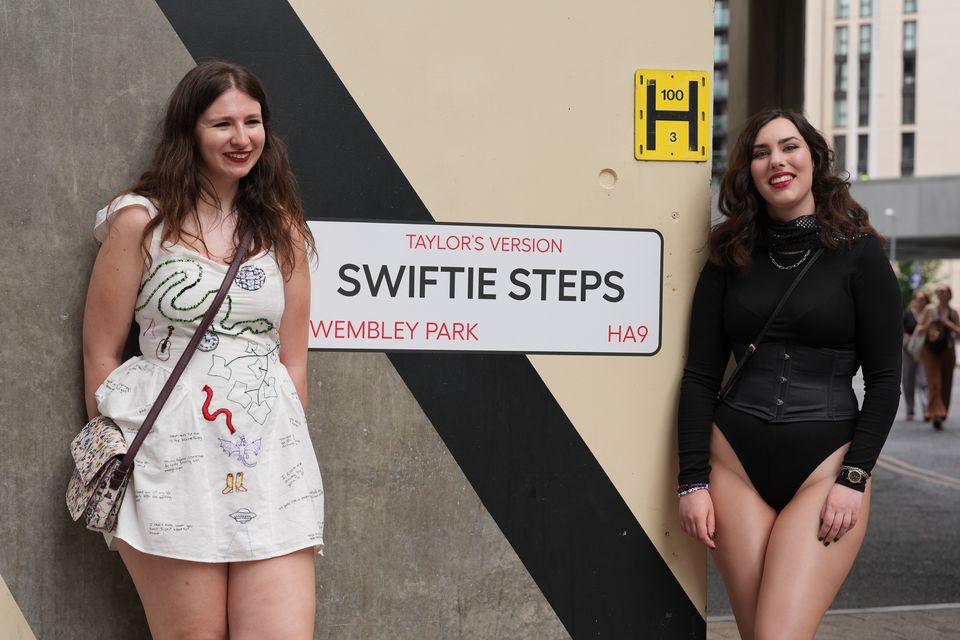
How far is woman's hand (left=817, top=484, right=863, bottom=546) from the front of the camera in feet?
9.29

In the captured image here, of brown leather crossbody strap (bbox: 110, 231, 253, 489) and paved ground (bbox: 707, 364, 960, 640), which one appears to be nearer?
brown leather crossbody strap (bbox: 110, 231, 253, 489)

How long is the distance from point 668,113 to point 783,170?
15.6 inches

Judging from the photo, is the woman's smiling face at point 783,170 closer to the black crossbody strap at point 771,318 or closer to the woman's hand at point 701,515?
the black crossbody strap at point 771,318

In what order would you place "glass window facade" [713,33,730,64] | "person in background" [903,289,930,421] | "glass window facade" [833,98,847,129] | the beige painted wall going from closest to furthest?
the beige painted wall, "person in background" [903,289,930,421], "glass window facade" [833,98,847,129], "glass window facade" [713,33,730,64]

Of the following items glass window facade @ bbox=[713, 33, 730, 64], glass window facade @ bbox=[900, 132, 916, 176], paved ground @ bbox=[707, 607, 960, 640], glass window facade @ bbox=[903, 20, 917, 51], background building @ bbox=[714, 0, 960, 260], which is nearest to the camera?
paved ground @ bbox=[707, 607, 960, 640]

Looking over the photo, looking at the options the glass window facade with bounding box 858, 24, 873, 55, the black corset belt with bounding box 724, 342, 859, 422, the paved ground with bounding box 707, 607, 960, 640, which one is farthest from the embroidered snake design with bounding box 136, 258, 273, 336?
the glass window facade with bounding box 858, 24, 873, 55

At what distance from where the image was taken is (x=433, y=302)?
310 cm

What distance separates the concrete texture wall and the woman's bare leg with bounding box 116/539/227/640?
0.43 metres

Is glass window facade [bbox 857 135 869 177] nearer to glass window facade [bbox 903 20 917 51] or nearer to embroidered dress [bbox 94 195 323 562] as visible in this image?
glass window facade [bbox 903 20 917 51]

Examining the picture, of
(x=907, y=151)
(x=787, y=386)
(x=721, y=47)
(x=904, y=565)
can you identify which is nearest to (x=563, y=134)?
(x=787, y=386)

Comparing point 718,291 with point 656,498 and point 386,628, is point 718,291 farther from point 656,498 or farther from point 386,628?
point 386,628

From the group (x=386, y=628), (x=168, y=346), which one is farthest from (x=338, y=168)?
(x=386, y=628)

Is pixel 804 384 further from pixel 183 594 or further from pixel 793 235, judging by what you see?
pixel 183 594

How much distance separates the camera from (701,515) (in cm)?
299
